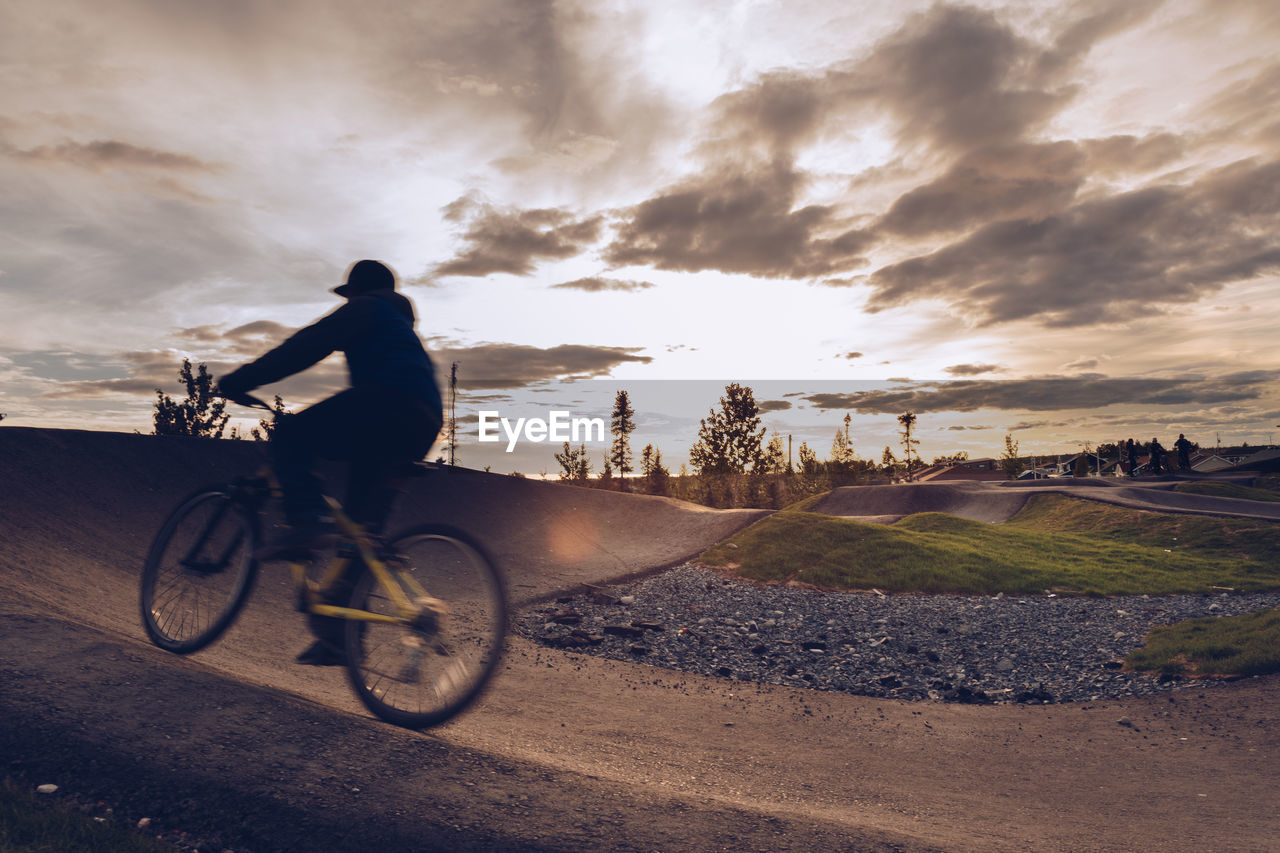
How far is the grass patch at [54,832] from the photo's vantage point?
9.82 feet

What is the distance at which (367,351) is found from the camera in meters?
3.93

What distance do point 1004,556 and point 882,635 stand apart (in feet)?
27.4

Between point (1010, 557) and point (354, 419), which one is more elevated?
point (354, 419)

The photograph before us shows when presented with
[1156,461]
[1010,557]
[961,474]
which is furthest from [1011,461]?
[1010,557]

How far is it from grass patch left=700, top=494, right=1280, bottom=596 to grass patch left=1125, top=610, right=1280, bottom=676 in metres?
4.47

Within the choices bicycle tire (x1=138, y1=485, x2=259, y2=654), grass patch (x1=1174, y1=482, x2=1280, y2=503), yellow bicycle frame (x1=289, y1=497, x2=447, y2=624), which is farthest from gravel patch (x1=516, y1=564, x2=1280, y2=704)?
grass patch (x1=1174, y1=482, x2=1280, y2=503)

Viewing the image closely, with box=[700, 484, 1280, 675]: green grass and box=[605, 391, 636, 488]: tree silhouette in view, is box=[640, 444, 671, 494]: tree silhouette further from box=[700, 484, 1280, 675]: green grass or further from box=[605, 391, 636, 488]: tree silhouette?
box=[700, 484, 1280, 675]: green grass

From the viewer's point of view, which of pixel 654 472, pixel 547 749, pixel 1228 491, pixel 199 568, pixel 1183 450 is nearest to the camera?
pixel 199 568

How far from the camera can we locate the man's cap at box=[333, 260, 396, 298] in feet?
14.1

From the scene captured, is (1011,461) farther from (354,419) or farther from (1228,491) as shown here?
(354,419)

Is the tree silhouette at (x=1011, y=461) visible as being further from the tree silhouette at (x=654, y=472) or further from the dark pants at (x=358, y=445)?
the dark pants at (x=358, y=445)

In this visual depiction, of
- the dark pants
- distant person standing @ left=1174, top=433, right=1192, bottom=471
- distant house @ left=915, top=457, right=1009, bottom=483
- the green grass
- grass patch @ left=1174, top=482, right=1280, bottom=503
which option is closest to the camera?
the dark pants

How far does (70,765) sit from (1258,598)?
66.8ft

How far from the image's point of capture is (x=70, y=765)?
3.60 metres
